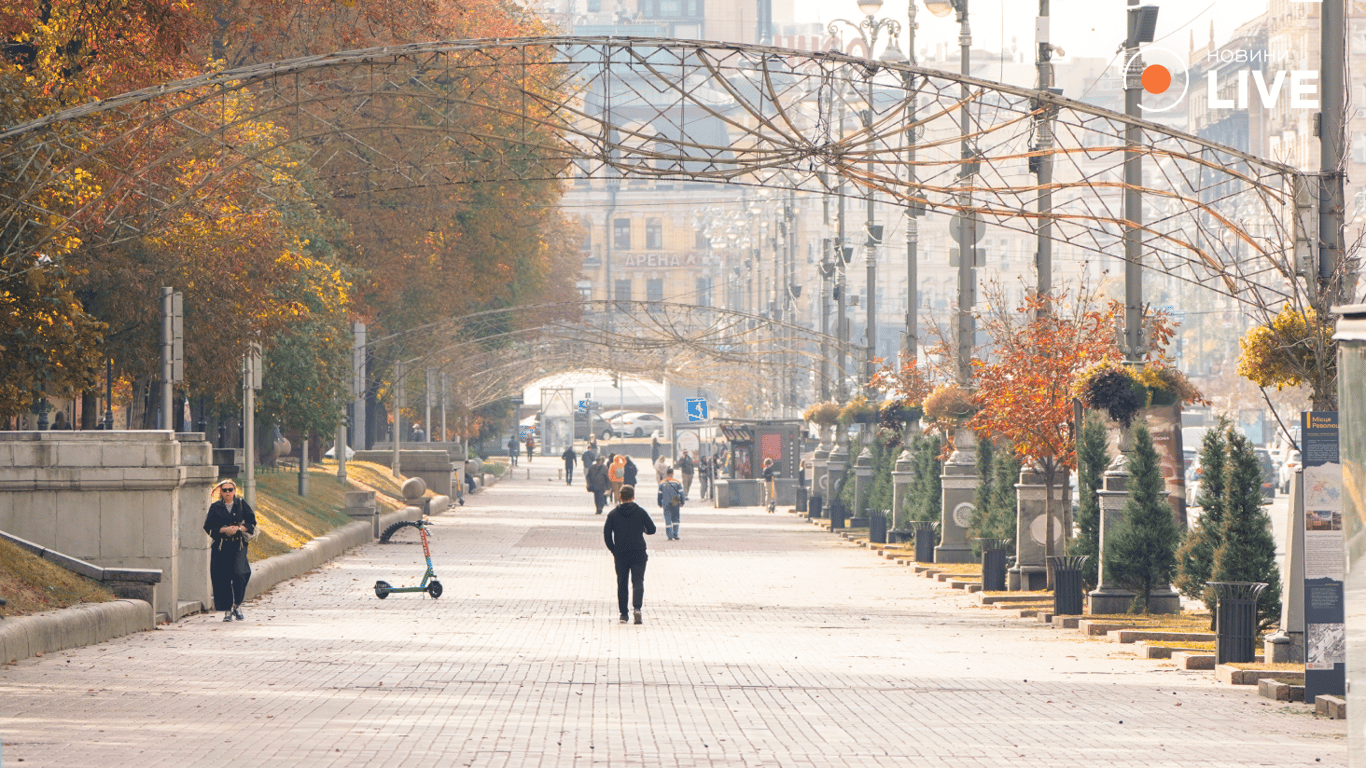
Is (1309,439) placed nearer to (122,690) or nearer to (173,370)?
Result: (122,690)

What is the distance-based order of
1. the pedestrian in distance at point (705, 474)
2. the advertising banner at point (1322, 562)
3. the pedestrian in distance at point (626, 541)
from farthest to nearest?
the pedestrian in distance at point (705, 474) < the pedestrian in distance at point (626, 541) < the advertising banner at point (1322, 562)

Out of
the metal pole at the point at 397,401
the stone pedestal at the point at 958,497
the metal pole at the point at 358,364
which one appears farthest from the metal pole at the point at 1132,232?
the metal pole at the point at 397,401

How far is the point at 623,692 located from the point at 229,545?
8073 millimetres

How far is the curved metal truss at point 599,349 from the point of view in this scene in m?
51.2

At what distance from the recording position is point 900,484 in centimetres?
3609

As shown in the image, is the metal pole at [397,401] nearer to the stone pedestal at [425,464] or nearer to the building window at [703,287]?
the stone pedestal at [425,464]

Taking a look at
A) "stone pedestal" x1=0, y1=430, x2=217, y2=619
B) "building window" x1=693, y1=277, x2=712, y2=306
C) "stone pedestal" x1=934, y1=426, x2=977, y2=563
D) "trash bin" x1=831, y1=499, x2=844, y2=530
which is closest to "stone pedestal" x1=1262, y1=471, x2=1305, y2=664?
"stone pedestal" x1=0, y1=430, x2=217, y2=619

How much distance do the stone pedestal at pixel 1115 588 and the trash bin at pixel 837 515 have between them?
22967 millimetres

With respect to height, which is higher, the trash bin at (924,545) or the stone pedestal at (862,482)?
the stone pedestal at (862,482)

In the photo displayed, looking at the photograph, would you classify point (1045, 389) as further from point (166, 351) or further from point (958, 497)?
point (166, 351)

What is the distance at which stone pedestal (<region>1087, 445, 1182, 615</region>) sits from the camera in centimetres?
2022

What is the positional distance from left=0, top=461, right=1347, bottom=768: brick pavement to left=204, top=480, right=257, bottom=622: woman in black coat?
0.51 m

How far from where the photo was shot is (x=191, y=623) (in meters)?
19.9

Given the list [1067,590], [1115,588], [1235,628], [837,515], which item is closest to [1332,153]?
[1235,628]
